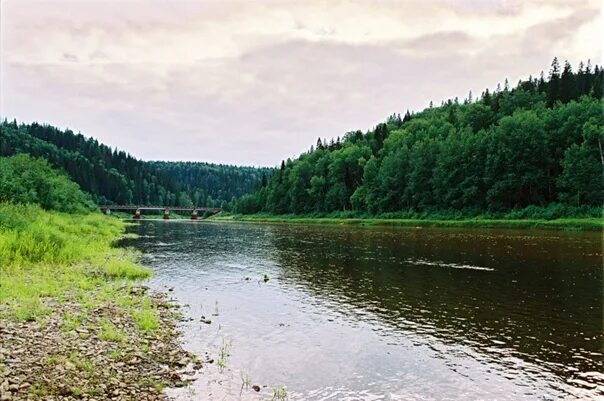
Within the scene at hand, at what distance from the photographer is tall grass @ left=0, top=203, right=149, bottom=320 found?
18578mm

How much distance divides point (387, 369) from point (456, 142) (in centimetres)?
11318

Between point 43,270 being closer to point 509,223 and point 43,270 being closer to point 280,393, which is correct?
point 280,393

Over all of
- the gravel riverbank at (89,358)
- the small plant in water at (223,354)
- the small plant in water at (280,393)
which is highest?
the gravel riverbank at (89,358)

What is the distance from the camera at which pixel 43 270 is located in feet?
86.1

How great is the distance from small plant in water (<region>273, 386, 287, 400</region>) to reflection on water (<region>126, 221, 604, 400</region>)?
23 cm

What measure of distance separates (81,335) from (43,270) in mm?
13790

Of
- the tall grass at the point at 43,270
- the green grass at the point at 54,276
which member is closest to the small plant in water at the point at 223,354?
the green grass at the point at 54,276

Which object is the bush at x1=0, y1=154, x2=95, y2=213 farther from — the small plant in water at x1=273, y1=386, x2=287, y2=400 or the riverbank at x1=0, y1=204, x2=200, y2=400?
the small plant in water at x1=273, y1=386, x2=287, y2=400

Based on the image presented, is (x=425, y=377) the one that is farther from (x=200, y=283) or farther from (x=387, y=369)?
(x=200, y=283)

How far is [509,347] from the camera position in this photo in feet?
51.4

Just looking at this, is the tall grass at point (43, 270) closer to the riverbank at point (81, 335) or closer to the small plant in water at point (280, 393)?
the riverbank at point (81, 335)

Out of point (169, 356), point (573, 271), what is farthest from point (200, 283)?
point (573, 271)

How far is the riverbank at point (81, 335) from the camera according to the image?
10.8m

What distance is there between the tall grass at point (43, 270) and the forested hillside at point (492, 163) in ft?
254
